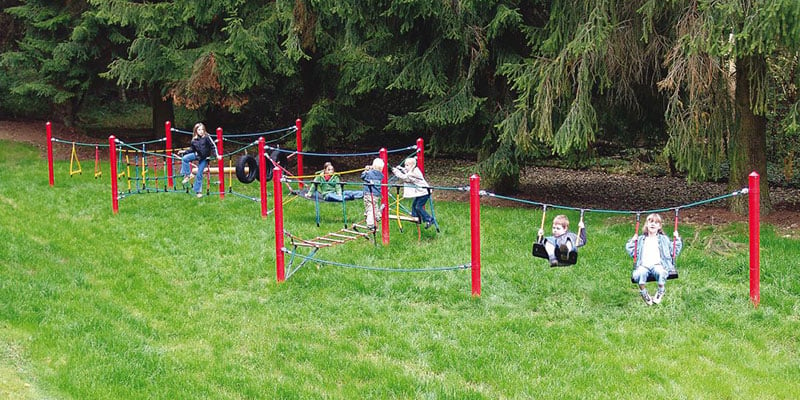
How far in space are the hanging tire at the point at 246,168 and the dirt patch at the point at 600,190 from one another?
12.9 feet

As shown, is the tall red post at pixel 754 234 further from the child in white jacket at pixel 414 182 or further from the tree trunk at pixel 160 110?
the tree trunk at pixel 160 110

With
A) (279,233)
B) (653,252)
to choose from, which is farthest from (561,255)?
(279,233)

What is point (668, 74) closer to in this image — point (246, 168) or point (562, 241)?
point (562, 241)

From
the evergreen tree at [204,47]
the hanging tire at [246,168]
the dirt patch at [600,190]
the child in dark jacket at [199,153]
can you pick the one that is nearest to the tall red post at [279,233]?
the hanging tire at [246,168]

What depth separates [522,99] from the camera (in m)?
14.5

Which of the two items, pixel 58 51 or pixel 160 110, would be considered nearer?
pixel 58 51

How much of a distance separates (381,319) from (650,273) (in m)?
2.86

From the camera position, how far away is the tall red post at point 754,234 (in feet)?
30.5

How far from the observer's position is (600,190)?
18.9m

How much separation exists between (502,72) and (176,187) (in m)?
7.03

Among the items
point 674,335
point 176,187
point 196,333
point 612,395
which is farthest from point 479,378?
point 176,187

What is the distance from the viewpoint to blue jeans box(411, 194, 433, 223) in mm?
12820

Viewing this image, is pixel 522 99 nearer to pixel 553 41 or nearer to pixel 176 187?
pixel 553 41

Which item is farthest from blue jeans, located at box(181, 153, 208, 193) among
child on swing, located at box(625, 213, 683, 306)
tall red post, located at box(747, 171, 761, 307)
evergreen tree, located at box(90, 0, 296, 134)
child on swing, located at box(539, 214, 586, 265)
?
tall red post, located at box(747, 171, 761, 307)
